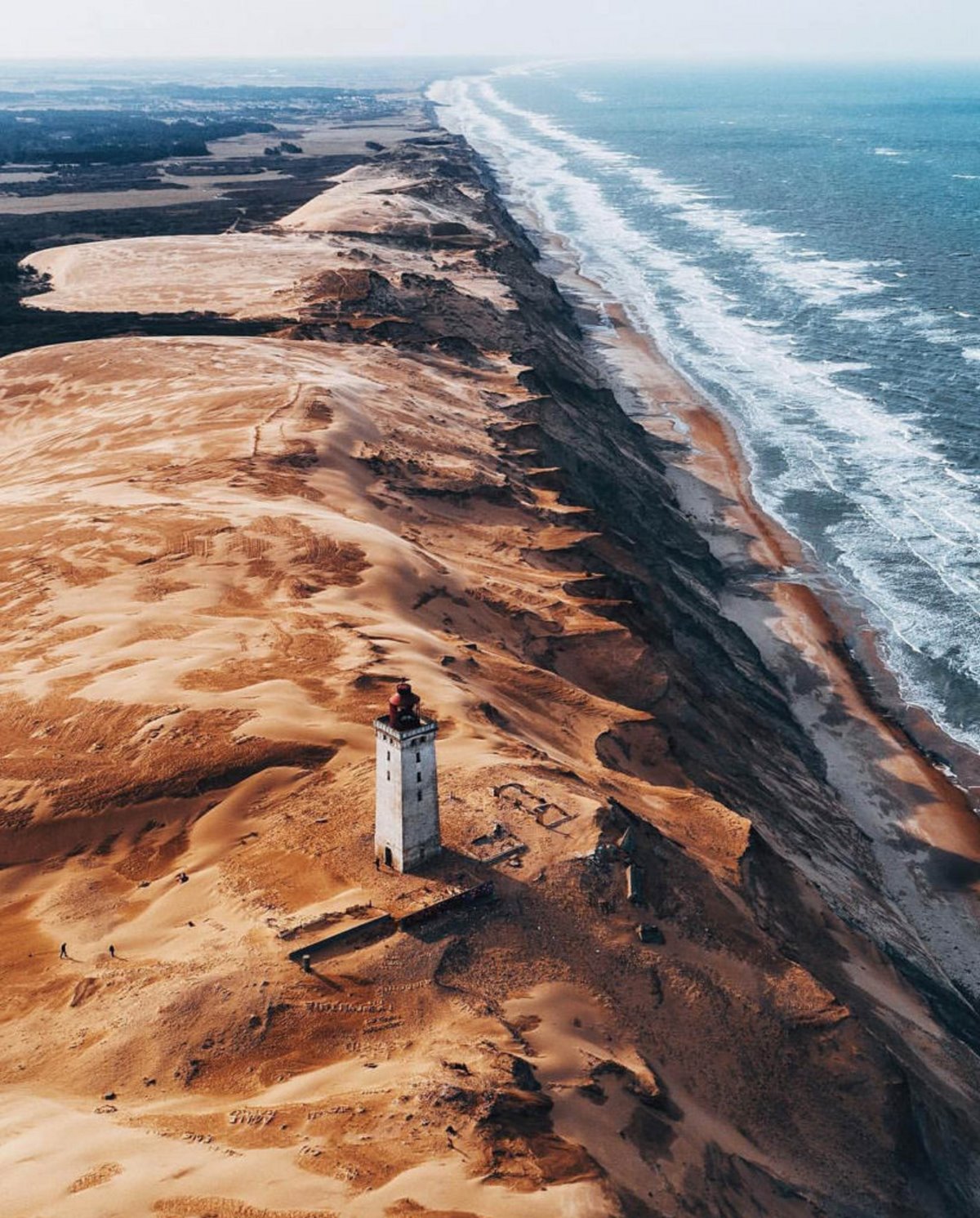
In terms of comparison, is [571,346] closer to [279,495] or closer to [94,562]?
[279,495]

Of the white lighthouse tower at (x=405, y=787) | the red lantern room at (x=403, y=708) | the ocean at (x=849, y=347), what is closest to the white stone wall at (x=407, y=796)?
the white lighthouse tower at (x=405, y=787)

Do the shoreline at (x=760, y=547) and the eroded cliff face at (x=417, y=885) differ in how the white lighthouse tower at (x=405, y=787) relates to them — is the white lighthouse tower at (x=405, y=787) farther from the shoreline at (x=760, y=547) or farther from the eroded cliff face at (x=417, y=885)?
the shoreline at (x=760, y=547)

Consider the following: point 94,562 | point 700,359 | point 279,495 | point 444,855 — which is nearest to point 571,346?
point 700,359

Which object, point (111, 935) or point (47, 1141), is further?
point (111, 935)

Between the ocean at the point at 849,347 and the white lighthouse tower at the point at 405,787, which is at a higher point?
the white lighthouse tower at the point at 405,787

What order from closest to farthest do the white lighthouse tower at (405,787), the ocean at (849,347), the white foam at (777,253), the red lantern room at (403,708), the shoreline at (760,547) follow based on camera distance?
the red lantern room at (403,708) → the white lighthouse tower at (405,787) → the shoreline at (760,547) → the ocean at (849,347) → the white foam at (777,253)

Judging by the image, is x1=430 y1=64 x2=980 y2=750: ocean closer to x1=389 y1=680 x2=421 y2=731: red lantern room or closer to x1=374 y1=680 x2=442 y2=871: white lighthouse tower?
x1=374 y1=680 x2=442 y2=871: white lighthouse tower

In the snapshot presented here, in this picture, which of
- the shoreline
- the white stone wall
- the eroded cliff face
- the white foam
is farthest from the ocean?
the white stone wall
